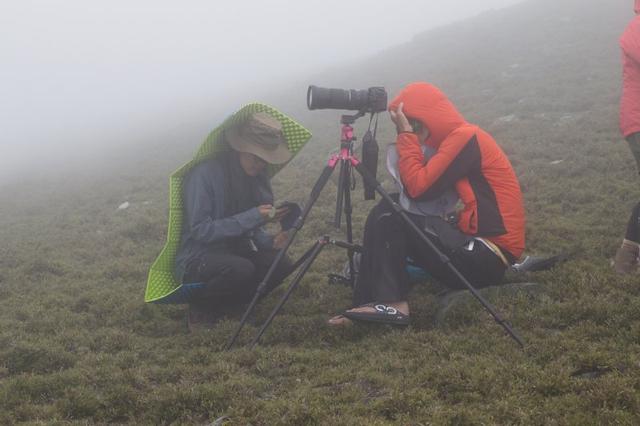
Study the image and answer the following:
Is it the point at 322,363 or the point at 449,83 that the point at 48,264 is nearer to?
the point at 322,363

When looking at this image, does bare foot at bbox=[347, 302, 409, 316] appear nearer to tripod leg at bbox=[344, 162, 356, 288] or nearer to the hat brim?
tripod leg at bbox=[344, 162, 356, 288]

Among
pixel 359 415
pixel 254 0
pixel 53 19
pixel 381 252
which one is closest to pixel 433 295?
pixel 381 252

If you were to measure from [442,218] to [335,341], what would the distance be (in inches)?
71.9

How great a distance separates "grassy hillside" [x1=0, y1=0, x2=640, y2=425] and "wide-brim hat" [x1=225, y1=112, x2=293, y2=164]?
207 cm

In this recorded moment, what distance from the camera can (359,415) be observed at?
472 centimetres

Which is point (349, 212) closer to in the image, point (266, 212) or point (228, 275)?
point (266, 212)

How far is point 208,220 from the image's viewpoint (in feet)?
22.5

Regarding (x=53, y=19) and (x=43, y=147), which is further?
(x=53, y=19)

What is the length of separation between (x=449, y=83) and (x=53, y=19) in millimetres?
101775

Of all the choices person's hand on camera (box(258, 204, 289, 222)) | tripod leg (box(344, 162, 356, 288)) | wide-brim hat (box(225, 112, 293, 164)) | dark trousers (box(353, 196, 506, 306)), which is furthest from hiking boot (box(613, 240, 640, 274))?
wide-brim hat (box(225, 112, 293, 164))

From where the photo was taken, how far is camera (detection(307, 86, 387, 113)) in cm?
627

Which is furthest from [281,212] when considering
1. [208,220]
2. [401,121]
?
[401,121]

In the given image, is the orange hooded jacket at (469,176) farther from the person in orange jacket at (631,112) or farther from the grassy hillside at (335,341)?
the person in orange jacket at (631,112)

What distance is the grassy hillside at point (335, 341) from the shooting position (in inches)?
188
